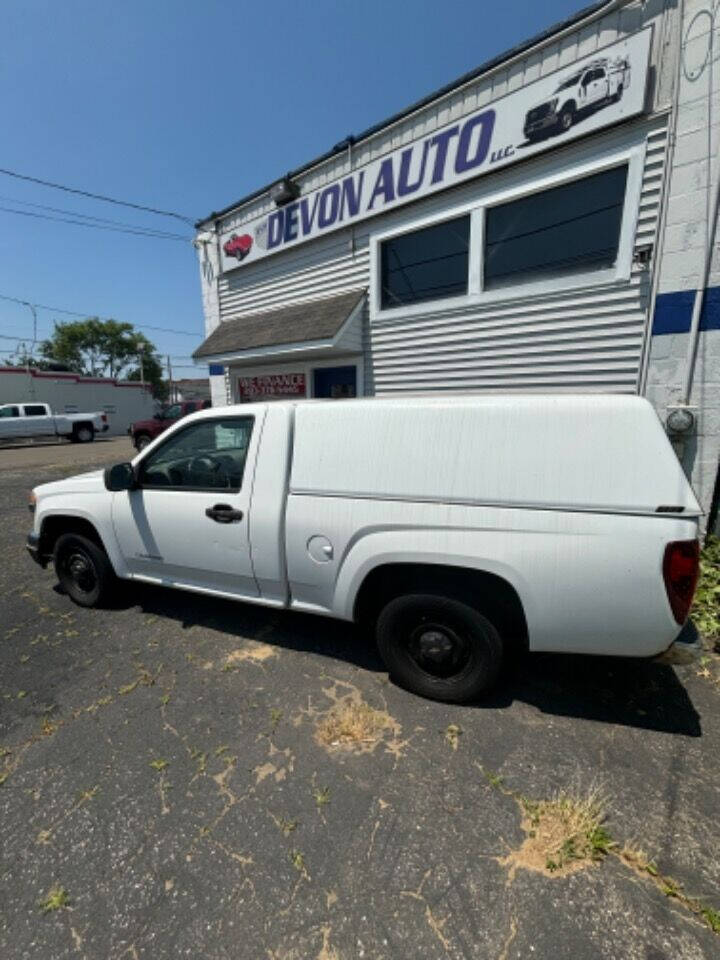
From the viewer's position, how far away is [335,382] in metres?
7.51

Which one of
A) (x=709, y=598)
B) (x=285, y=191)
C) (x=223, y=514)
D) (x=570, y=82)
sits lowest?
(x=709, y=598)

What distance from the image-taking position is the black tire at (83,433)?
23.4 m

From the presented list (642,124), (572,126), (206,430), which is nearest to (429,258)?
(572,126)

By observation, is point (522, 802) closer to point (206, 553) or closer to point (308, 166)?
point (206, 553)

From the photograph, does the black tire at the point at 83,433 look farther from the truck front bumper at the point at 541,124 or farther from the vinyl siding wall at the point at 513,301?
the truck front bumper at the point at 541,124

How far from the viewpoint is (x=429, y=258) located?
615 centimetres

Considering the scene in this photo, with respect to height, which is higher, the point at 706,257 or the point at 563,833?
the point at 706,257

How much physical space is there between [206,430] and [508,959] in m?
3.12

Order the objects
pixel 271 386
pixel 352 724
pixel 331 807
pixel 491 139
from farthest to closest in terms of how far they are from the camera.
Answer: pixel 271 386 → pixel 491 139 → pixel 352 724 → pixel 331 807

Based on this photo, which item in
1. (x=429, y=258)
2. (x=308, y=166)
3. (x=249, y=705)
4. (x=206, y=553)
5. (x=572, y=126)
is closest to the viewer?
(x=249, y=705)

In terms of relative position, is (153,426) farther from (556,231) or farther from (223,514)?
(223,514)

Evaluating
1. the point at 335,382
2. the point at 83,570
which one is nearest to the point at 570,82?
the point at 335,382

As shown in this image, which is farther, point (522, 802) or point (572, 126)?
point (572, 126)

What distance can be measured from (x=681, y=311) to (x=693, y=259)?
0.50 meters
